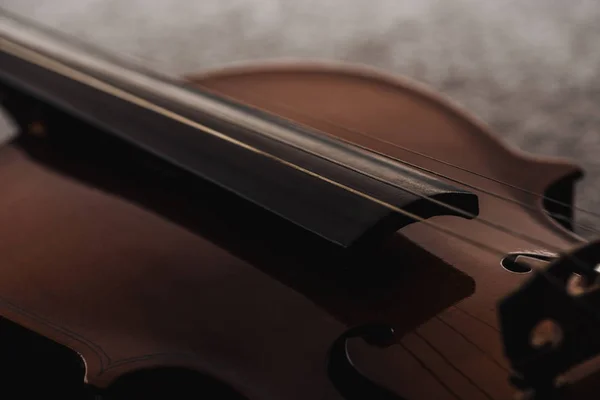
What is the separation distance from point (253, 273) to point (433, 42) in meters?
0.95

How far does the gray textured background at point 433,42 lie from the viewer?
124 centimetres

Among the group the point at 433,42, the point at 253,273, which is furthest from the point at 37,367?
the point at 433,42

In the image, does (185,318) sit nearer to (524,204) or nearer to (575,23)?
(524,204)

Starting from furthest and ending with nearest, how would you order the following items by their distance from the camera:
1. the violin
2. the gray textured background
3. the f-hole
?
1. the gray textured background
2. the f-hole
3. the violin

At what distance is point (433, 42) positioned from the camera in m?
1.42

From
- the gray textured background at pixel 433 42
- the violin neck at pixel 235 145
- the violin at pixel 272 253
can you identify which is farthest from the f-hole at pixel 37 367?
the gray textured background at pixel 433 42

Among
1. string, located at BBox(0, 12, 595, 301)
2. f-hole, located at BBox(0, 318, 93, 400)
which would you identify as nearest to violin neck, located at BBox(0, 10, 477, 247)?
string, located at BBox(0, 12, 595, 301)

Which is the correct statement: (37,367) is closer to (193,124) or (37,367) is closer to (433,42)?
(193,124)

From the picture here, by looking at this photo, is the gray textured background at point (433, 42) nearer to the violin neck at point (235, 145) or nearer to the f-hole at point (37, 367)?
the violin neck at point (235, 145)

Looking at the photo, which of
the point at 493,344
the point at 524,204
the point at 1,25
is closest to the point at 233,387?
the point at 493,344

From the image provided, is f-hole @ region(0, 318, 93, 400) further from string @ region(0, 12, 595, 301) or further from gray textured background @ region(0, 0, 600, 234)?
gray textured background @ region(0, 0, 600, 234)

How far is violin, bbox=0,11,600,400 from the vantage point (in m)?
0.50

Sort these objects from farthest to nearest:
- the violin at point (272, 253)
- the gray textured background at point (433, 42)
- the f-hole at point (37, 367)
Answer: the gray textured background at point (433, 42), the f-hole at point (37, 367), the violin at point (272, 253)

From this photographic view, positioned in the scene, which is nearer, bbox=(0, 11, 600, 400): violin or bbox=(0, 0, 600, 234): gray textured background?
bbox=(0, 11, 600, 400): violin
